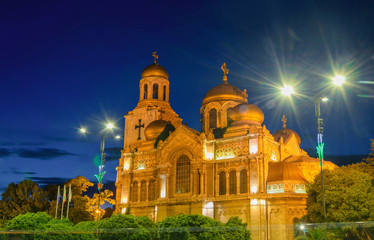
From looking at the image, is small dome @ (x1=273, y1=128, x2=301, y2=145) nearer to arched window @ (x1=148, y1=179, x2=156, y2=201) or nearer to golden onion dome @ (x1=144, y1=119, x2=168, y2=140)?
golden onion dome @ (x1=144, y1=119, x2=168, y2=140)

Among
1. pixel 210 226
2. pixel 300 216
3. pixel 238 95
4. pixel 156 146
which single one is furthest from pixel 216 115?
pixel 210 226

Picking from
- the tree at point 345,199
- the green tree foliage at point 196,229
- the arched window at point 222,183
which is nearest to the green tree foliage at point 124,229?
the green tree foliage at point 196,229

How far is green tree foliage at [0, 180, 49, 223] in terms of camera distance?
6962 centimetres

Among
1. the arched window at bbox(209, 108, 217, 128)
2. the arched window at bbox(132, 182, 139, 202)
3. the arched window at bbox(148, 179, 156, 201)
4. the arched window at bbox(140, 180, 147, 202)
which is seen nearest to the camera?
the arched window at bbox(148, 179, 156, 201)

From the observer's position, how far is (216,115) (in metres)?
60.1

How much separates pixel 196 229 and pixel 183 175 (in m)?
17.5

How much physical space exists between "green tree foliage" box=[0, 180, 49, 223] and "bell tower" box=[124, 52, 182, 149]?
16003 mm

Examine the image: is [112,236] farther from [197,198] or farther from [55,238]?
[197,198]

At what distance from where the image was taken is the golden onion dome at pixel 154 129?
6372 cm

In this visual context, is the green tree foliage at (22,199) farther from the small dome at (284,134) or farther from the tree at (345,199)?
the tree at (345,199)

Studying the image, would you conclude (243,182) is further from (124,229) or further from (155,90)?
(155,90)

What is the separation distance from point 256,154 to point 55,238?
23000 millimetres

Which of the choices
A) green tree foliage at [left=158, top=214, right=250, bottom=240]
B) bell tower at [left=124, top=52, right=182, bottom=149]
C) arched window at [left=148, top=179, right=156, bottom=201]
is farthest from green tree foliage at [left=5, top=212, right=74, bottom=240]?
bell tower at [left=124, top=52, right=182, bottom=149]

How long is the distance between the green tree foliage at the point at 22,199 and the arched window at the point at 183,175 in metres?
26.9
